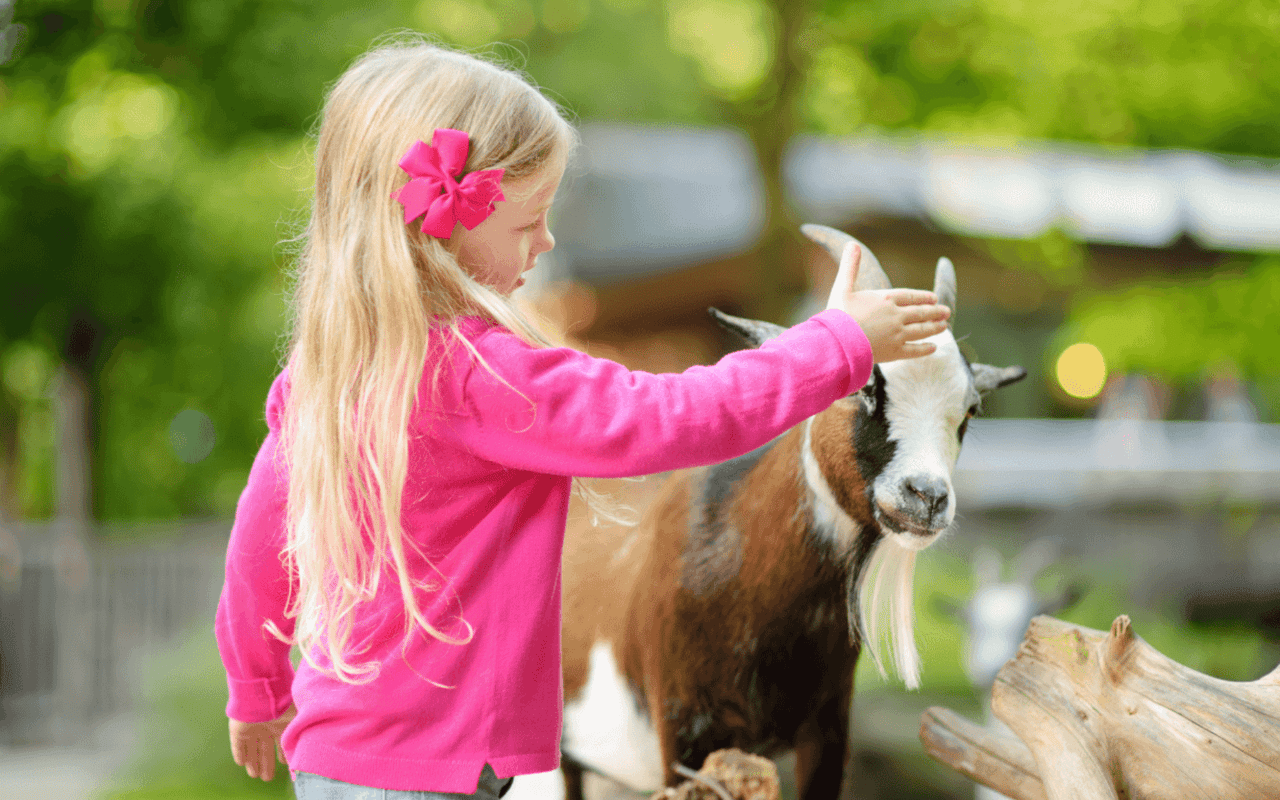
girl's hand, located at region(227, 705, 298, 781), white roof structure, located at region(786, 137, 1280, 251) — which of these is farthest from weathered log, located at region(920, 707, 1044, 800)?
white roof structure, located at region(786, 137, 1280, 251)

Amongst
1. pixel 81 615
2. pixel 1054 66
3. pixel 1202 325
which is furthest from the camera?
pixel 81 615

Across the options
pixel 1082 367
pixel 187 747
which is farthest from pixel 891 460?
pixel 1082 367

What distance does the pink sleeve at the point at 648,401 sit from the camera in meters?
1.36

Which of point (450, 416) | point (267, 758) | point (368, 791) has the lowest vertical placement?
point (267, 758)

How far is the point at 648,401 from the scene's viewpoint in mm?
1368

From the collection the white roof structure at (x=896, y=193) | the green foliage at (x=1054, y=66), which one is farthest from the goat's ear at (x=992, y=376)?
the green foliage at (x=1054, y=66)

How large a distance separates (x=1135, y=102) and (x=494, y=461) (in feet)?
14.5

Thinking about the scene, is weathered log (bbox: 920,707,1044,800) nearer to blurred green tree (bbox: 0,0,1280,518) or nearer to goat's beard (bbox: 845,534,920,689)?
goat's beard (bbox: 845,534,920,689)

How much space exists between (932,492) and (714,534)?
0.43 m

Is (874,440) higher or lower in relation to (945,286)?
lower

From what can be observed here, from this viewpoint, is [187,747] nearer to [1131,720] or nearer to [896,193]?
[896,193]

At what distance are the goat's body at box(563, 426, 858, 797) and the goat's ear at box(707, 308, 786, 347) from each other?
6.6 inches

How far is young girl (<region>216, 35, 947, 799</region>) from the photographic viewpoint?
1.38m

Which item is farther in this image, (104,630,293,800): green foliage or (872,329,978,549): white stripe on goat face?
(104,630,293,800): green foliage
